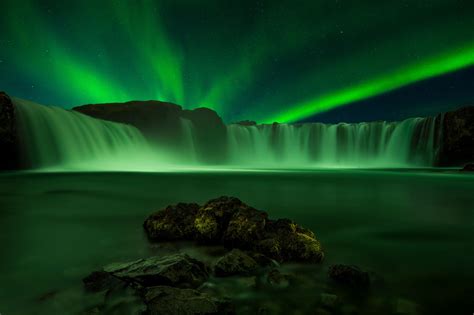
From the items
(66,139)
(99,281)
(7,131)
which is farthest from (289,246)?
(66,139)

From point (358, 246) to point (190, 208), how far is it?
264 cm

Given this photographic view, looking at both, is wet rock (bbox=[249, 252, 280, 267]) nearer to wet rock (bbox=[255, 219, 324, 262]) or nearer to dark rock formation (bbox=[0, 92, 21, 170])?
wet rock (bbox=[255, 219, 324, 262])

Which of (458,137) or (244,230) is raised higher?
(458,137)

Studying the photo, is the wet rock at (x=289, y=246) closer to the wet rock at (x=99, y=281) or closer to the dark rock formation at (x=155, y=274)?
the dark rock formation at (x=155, y=274)

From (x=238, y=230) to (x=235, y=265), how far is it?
79 centimetres

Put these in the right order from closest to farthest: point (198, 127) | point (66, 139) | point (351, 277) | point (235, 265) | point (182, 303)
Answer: point (182, 303)
point (351, 277)
point (235, 265)
point (66, 139)
point (198, 127)

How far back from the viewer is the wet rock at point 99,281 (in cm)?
247

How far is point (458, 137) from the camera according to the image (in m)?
25.4

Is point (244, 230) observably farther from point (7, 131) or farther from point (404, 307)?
point (7, 131)

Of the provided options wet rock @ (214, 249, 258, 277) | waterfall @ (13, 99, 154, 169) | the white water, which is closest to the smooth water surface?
wet rock @ (214, 249, 258, 277)

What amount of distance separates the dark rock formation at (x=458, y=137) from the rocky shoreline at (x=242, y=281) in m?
29.3

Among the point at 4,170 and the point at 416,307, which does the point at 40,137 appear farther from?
the point at 416,307

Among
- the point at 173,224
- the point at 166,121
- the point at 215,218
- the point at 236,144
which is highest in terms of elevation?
the point at 166,121

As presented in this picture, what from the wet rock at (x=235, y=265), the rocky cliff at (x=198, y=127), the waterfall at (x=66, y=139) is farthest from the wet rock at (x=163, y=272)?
the rocky cliff at (x=198, y=127)
